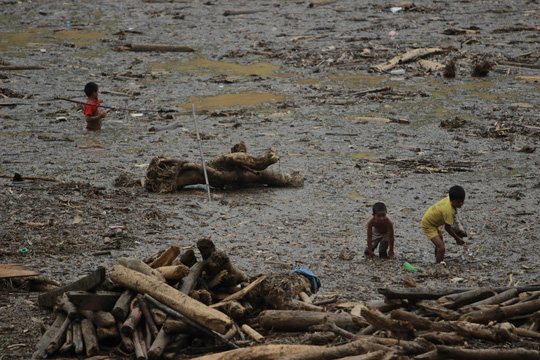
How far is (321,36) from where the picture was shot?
19.7 m

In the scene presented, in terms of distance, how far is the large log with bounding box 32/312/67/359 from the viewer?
16.4 ft

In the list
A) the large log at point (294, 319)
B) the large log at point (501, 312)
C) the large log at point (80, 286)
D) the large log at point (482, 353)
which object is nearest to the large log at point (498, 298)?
the large log at point (501, 312)

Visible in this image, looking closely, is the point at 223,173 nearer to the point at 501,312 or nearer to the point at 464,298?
the point at 464,298

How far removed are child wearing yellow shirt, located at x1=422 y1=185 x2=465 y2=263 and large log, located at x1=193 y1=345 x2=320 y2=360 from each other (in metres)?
3.41

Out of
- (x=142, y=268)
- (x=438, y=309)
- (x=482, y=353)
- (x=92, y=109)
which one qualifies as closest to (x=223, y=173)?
(x=92, y=109)

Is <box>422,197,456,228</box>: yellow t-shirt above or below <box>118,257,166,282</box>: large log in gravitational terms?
below

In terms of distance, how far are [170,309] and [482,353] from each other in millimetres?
2313

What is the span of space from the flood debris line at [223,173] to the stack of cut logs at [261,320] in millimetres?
4071

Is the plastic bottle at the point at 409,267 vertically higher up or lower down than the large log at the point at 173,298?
lower down

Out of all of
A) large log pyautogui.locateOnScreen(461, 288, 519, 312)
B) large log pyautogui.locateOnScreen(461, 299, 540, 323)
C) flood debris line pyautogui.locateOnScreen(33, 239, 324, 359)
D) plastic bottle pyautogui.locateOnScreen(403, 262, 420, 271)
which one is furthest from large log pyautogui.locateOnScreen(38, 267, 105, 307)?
plastic bottle pyautogui.locateOnScreen(403, 262, 420, 271)

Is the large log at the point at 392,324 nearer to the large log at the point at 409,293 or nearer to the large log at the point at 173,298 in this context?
the large log at the point at 409,293

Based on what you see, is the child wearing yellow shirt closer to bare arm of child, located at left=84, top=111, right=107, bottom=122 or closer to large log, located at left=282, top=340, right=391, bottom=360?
large log, located at left=282, top=340, right=391, bottom=360

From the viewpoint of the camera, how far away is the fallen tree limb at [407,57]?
16812mm

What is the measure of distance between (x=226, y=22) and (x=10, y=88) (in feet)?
26.9
